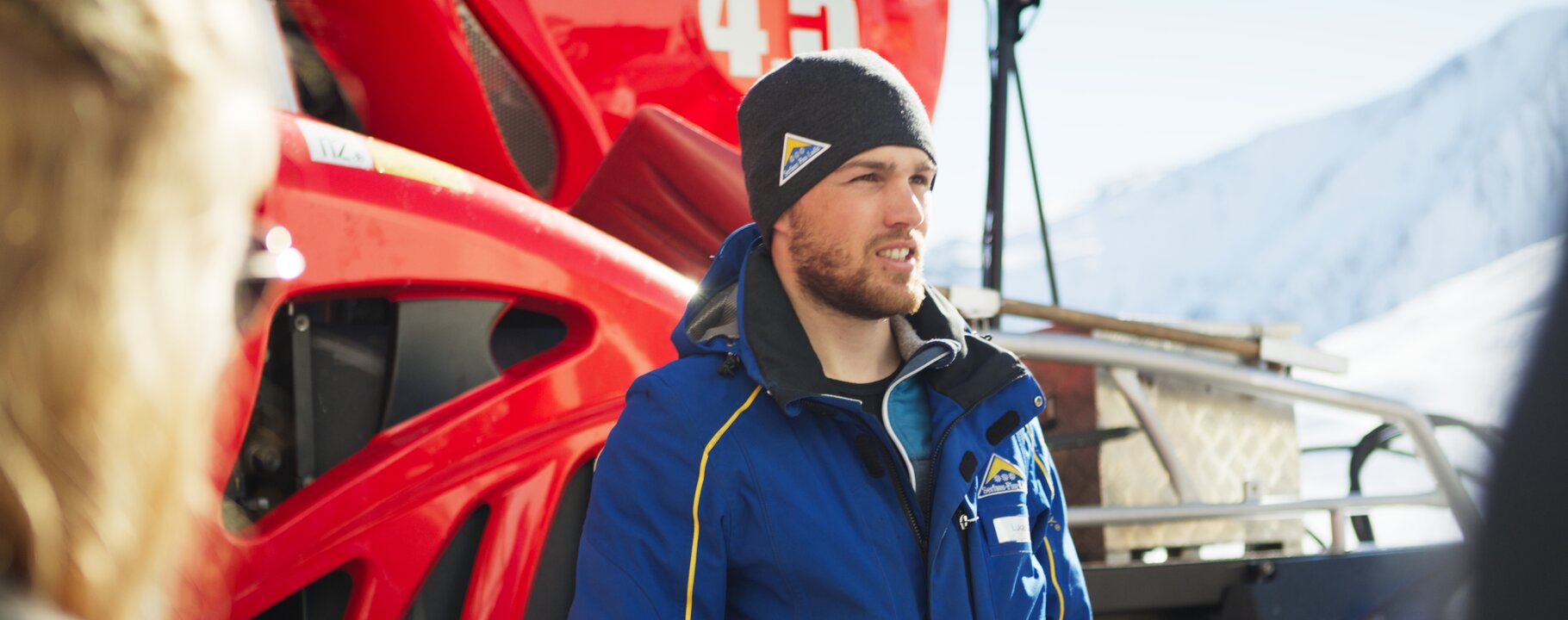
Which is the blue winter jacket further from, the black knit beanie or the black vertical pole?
the black vertical pole

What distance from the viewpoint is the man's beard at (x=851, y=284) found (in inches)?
79.4

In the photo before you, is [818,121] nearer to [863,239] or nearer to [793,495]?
[863,239]

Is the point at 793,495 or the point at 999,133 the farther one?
the point at 999,133

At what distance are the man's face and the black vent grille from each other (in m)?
0.75

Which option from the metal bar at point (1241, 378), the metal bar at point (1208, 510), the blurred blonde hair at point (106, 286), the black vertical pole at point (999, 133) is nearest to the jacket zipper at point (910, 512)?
the metal bar at point (1241, 378)

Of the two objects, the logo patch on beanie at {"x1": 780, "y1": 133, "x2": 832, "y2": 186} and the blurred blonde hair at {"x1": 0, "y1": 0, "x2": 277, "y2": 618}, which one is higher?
the logo patch on beanie at {"x1": 780, "y1": 133, "x2": 832, "y2": 186}

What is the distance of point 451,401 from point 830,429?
0.54 meters

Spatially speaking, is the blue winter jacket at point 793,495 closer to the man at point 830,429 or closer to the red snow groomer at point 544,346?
the man at point 830,429

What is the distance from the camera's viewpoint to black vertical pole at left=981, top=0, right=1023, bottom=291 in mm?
3736

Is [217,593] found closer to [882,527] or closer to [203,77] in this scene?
[882,527]

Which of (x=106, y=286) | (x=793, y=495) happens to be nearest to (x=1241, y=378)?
(x=793, y=495)

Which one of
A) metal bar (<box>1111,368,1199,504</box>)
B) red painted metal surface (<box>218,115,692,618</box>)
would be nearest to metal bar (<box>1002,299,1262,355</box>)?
metal bar (<box>1111,368,1199,504</box>)

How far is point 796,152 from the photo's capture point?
2.07 meters

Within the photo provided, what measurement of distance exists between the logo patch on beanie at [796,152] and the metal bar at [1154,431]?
1.19 meters
